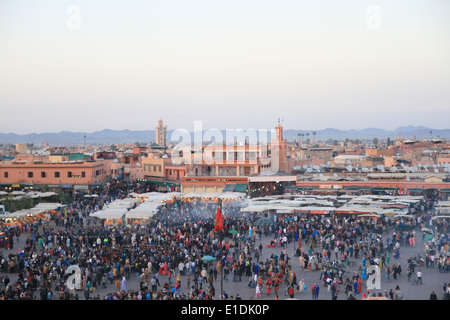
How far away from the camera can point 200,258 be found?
19.5 meters

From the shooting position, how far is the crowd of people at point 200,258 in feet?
53.9

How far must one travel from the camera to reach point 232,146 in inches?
1670

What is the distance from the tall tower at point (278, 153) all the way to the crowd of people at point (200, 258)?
17847 mm

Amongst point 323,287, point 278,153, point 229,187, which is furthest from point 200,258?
point 278,153

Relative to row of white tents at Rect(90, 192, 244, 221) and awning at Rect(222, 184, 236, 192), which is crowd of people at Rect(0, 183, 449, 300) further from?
awning at Rect(222, 184, 236, 192)

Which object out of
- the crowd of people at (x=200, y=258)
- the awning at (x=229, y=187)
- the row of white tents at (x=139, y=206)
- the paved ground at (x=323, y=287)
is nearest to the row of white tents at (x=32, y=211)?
the crowd of people at (x=200, y=258)

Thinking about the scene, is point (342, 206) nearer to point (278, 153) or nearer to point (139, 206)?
point (139, 206)

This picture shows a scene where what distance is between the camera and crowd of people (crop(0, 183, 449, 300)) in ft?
Result: 53.9

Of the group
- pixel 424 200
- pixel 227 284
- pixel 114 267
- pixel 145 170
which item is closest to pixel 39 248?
pixel 114 267

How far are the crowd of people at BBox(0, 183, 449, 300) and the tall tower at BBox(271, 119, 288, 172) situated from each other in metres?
17.8

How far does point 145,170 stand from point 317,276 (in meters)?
32.2

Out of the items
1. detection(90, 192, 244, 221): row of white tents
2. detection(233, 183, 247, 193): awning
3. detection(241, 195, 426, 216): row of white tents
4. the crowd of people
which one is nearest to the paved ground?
the crowd of people

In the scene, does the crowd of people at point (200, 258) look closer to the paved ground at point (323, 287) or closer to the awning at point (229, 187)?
the paved ground at point (323, 287)

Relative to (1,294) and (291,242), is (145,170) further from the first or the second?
(1,294)
